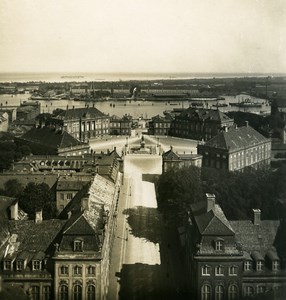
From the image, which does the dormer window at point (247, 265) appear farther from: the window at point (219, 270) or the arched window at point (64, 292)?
the arched window at point (64, 292)

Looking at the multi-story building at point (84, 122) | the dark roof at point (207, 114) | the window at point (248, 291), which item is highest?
the dark roof at point (207, 114)

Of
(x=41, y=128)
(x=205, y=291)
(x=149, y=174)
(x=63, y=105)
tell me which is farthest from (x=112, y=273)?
(x=63, y=105)

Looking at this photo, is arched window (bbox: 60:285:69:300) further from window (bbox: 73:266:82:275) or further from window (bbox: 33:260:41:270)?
window (bbox: 33:260:41:270)

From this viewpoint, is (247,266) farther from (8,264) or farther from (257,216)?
(8,264)

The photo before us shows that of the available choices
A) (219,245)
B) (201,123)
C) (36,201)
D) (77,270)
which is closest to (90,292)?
(77,270)

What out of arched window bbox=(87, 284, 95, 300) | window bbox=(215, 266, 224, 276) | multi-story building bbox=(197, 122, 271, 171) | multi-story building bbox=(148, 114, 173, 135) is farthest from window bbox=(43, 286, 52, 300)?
multi-story building bbox=(148, 114, 173, 135)

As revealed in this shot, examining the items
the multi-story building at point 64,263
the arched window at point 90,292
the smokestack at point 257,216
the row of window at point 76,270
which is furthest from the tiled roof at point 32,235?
the smokestack at point 257,216
